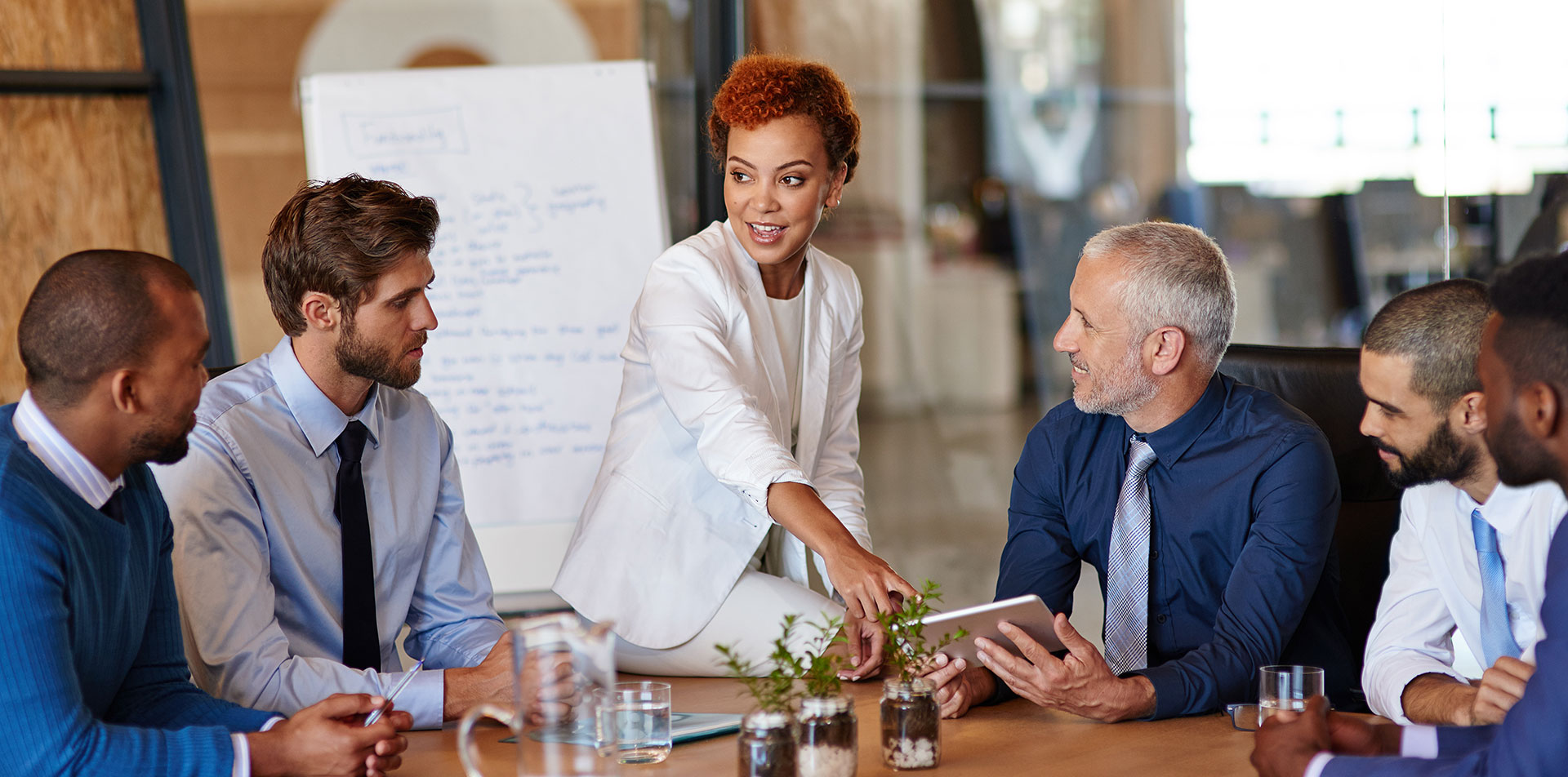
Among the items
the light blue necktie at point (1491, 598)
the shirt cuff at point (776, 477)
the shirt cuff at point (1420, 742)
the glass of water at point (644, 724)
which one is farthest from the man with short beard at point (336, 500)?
the light blue necktie at point (1491, 598)

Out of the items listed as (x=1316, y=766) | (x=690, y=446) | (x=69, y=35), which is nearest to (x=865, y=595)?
(x=690, y=446)

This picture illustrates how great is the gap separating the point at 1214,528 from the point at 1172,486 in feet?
0.31

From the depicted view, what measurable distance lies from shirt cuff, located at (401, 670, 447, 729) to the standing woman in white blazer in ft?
1.99

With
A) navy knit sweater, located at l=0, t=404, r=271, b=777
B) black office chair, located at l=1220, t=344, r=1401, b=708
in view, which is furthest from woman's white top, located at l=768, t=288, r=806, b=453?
navy knit sweater, located at l=0, t=404, r=271, b=777

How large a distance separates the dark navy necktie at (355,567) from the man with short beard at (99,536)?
0.39 meters

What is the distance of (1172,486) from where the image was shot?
2.21 meters

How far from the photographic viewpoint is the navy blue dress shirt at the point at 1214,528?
204 centimetres

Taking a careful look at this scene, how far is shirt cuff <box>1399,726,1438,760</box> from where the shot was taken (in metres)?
1.50

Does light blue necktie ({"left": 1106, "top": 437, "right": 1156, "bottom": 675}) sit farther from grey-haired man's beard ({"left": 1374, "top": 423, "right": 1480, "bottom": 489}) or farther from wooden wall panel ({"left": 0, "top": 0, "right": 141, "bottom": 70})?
wooden wall panel ({"left": 0, "top": 0, "right": 141, "bottom": 70})

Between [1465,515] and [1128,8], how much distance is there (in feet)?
13.4

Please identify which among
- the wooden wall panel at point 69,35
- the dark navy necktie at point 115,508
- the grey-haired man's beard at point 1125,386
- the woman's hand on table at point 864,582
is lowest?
the woman's hand on table at point 864,582

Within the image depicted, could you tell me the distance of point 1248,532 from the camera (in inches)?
84.5

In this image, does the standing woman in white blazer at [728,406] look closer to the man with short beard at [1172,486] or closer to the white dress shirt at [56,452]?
the man with short beard at [1172,486]

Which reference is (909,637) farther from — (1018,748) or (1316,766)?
(1316,766)
